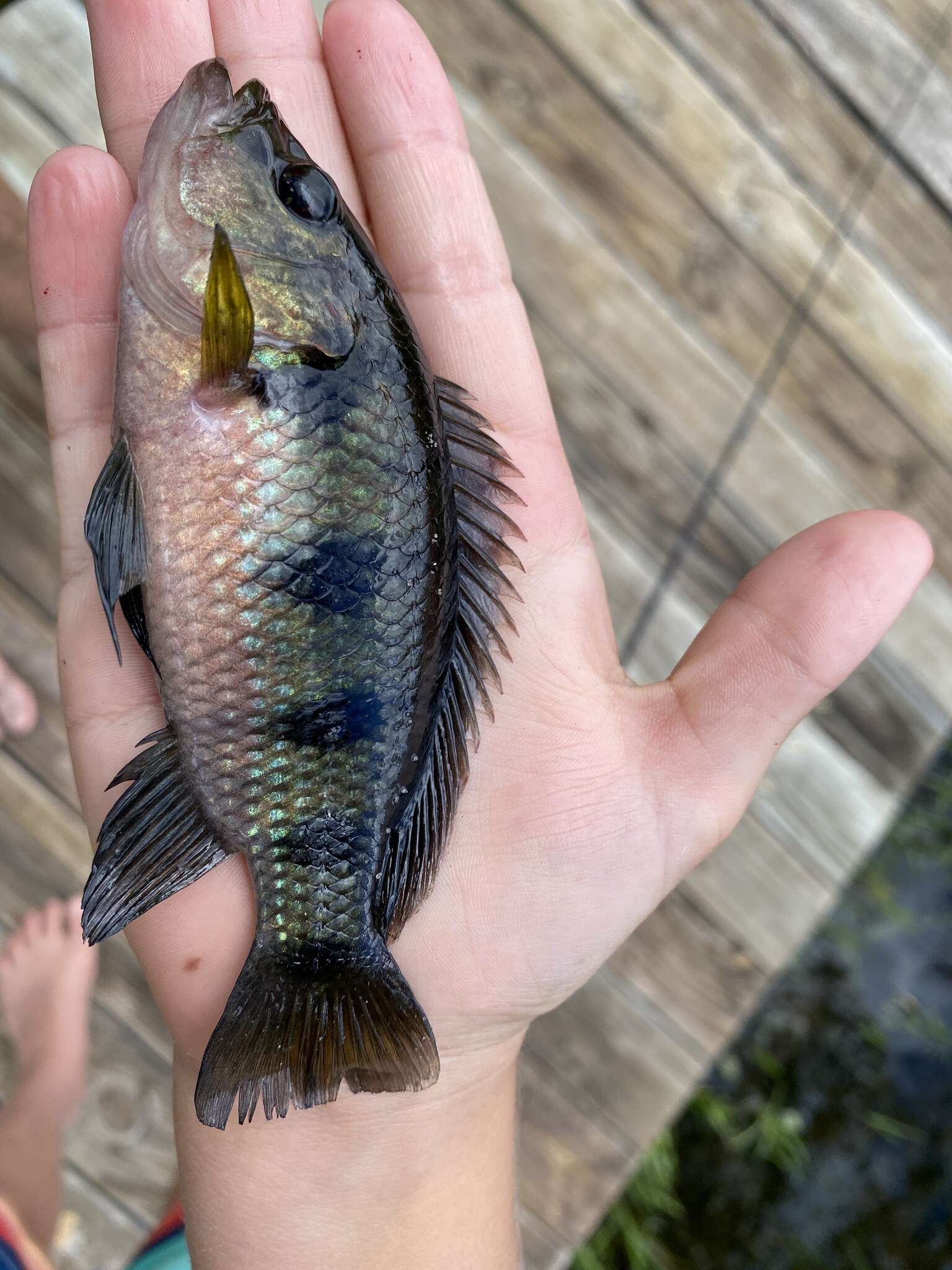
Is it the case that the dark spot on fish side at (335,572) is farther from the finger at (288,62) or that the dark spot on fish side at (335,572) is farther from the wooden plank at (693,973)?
the wooden plank at (693,973)

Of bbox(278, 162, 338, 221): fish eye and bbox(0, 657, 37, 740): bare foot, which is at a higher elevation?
bbox(278, 162, 338, 221): fish eye

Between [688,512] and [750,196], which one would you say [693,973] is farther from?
[750,196]

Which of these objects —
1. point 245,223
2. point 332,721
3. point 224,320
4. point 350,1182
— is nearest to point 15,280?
point 245,223

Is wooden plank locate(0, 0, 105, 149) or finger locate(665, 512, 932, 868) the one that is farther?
wooden plank locate(0, 0, 105, 149)

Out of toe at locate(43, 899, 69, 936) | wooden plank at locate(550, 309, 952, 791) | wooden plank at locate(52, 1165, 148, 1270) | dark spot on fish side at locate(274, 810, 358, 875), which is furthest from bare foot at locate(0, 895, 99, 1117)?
wooden plank at locate(550, 309, 952, 791)

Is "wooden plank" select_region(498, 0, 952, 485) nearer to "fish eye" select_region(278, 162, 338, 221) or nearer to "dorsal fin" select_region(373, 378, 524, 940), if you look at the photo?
"fish eye" select_region(278, 162, 338, 221)

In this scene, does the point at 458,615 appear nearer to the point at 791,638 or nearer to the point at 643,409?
the point at 791,638
